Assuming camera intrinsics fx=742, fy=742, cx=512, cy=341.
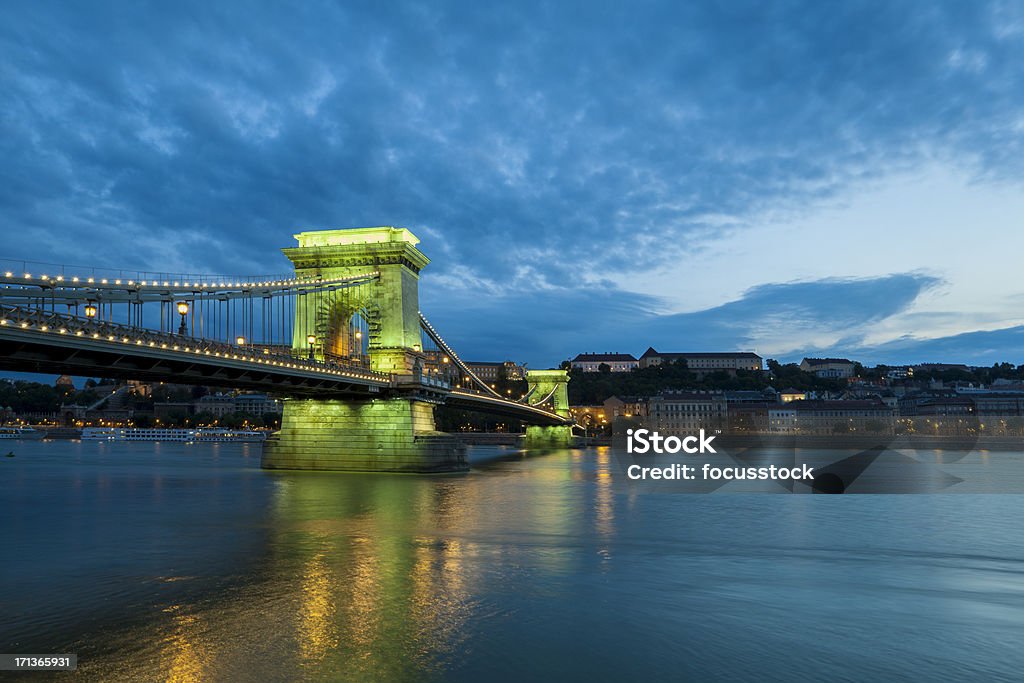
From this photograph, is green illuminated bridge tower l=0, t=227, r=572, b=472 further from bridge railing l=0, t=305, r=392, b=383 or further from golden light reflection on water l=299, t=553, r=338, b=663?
golden light reflection on water l=299, t=553, r=338, b=663

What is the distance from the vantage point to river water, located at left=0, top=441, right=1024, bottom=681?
10.3 meters

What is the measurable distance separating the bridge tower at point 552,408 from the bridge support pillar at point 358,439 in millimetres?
63669

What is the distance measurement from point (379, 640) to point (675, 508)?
67.8 feet

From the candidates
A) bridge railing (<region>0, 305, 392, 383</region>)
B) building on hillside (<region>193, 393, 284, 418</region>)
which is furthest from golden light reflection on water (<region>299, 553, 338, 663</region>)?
building on hillside (<region>193, 393, 284, 418</region>)

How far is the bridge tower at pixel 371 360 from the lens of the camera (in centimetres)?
4406

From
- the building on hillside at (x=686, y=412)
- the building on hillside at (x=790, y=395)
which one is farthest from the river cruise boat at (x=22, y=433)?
the building on hillside at (x=790, y=395)

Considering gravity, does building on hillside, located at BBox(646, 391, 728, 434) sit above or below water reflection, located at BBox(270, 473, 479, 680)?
above

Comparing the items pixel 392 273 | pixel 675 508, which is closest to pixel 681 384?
pixel 392 273

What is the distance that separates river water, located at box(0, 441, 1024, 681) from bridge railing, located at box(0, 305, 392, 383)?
6119 millimetres

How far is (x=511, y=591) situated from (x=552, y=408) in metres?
97.0

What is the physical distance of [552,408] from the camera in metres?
111

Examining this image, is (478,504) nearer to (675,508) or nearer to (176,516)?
(675,508)

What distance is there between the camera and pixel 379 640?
11094 millimetres

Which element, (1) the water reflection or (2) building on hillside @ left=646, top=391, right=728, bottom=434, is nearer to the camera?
(1) the water reflection
